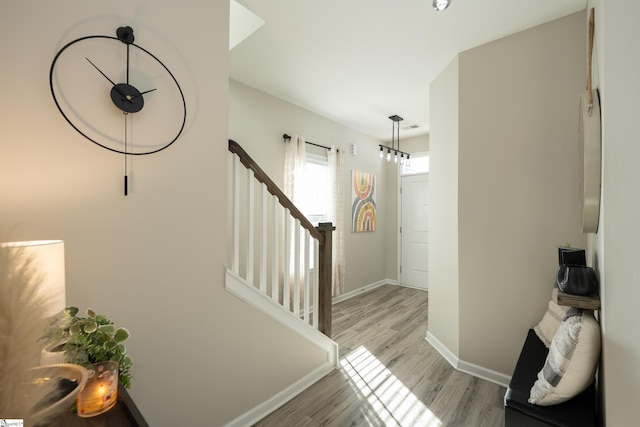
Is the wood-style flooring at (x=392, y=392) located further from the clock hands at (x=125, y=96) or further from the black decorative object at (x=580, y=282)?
the clock hands at (x=125, y=96)

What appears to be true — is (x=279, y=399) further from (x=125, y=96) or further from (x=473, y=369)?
(x=125, y=96)

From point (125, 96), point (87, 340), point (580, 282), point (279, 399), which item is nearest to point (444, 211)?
point (580, 282)

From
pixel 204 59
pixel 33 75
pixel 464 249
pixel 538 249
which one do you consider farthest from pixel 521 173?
pixel 33 75

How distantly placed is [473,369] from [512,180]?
1.59 metres

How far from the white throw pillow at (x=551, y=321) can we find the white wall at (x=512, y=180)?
0.54 feet

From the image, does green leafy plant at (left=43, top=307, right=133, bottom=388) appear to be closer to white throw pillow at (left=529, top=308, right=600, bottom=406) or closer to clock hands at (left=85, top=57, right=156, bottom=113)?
clock hands at (left=85, top=57, right=156, bottom=113)

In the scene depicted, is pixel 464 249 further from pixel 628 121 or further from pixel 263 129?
pixel 263 129

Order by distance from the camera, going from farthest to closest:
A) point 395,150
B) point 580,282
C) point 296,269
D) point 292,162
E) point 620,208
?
point 395,150 < point 292,162 < point 296,269 < point 580,282 < point 620,208

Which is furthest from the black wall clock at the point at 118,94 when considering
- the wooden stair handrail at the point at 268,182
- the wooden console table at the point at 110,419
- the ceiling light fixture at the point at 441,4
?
the ceiling light fixture at the point at 441,4

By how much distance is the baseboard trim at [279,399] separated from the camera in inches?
71.5

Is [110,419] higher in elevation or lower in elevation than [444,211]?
lower

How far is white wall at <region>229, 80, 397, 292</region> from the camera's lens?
3.23 meters

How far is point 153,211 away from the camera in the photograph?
4.69 ft

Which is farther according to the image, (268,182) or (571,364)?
(268,182)
